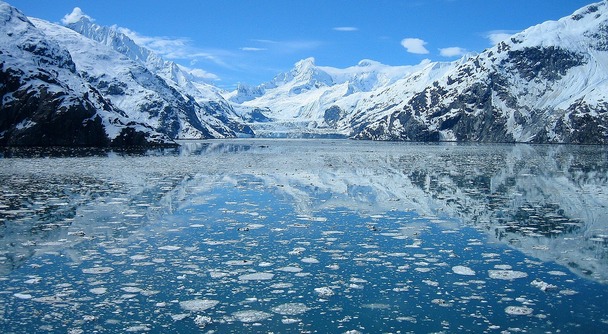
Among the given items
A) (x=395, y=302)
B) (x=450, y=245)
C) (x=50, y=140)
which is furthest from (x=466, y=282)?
(x=50, y=140)

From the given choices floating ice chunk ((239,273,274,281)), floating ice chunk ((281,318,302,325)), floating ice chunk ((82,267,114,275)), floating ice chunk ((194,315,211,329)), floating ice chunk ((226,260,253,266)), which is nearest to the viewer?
floating ice chunk ((194,315,211,329))

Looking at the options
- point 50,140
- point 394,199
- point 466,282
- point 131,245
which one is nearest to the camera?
point 466,282

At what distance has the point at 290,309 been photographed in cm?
1245

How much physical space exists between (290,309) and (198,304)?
7.96 feet

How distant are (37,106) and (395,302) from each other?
157956mm

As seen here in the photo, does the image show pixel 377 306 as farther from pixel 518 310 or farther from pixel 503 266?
pixel 503 266

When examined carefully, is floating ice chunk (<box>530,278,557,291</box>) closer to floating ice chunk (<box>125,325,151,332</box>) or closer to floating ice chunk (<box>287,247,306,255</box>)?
floating ice chunk (<box>287,247,306,255</box>)

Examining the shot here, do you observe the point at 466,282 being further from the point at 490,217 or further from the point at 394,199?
the point at 394,199

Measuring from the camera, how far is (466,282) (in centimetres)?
1467

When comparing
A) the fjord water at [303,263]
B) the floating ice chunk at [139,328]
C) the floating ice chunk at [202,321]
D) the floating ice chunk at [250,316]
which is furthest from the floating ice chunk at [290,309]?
the floating ice chunk at [139,328]

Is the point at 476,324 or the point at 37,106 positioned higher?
the point at 37,106

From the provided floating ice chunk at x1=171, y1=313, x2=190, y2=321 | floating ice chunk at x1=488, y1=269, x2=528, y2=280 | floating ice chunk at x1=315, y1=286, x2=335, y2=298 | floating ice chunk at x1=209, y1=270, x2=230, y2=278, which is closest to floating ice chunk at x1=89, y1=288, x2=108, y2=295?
floating ice chunk at x1=171, y1=313, x2=190, y2=321

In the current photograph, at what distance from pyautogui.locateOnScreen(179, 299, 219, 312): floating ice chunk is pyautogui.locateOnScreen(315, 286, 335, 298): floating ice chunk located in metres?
2.82

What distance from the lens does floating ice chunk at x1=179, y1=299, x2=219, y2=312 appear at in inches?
491
